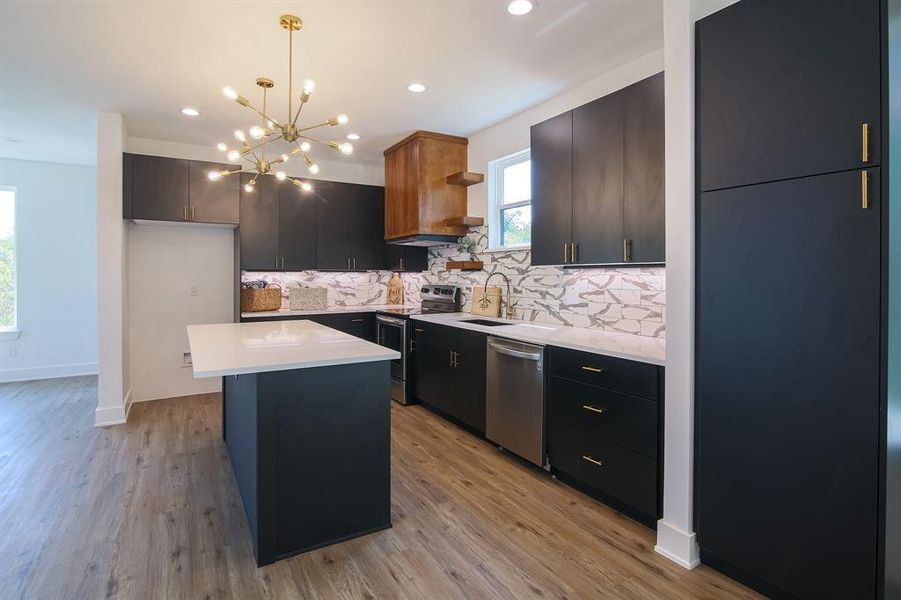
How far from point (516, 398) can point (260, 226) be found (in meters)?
3.24

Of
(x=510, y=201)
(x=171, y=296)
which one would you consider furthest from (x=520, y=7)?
(x=171, y=296)

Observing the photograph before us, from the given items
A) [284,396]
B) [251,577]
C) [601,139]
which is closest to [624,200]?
[601,139]

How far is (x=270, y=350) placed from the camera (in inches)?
93.4

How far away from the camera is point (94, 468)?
10.2ft

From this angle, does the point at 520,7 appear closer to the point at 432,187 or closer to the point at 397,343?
the point at 432,187

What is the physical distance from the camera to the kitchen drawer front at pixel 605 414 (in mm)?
2293

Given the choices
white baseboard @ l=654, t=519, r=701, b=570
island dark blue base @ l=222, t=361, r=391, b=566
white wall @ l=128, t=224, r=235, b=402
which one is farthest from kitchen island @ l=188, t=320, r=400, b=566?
white wall @ l=128, t=224, r=235, b=402

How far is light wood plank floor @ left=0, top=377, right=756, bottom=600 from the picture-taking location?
1.93 metres

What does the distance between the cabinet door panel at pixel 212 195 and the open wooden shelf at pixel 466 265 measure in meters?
2.20

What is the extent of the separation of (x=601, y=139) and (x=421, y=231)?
207cm

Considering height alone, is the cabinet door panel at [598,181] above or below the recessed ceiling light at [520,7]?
below

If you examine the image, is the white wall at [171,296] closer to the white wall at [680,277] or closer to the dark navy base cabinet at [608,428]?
the dark navy base cabinet at [608,428]

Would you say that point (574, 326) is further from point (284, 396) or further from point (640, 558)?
point (284, 396)

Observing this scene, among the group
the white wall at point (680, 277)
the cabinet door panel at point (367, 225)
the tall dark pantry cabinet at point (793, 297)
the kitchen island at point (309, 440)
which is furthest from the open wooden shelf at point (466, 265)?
the tall dark pantry cabinet at point (793, 297)
